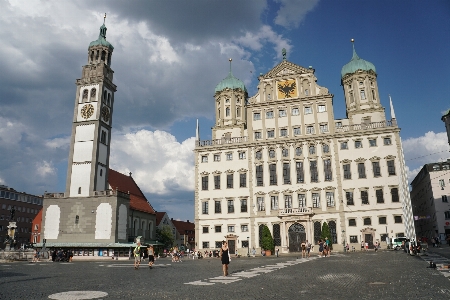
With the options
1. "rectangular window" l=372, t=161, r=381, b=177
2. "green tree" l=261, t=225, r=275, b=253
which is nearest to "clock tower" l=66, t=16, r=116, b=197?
"green tree" l=261, t=225, r=275, b=253

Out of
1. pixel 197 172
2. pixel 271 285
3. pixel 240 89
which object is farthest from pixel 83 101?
pixel 271 285

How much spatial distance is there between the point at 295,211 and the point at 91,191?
30.3 m

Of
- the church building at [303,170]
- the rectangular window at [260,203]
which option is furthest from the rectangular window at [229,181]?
the rectangular window at [260,203]

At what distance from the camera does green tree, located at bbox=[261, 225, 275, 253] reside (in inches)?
2064

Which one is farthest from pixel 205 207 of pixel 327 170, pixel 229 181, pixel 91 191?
pixel 327 170

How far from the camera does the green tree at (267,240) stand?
52.4 m

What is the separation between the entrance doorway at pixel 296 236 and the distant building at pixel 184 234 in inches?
2522

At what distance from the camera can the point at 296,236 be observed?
54.5m

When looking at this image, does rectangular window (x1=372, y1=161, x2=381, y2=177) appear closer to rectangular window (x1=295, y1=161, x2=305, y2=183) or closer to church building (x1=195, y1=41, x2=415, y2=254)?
church building (x1=195, y1=41, x2=415, y2=254)

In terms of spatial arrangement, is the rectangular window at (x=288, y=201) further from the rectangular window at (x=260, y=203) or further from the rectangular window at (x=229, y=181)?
the rectangular window at (x=229, y=181)

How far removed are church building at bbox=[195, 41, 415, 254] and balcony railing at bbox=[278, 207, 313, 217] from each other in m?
0.14

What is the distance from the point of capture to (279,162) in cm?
5734

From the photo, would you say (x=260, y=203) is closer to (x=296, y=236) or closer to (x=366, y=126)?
(x=296, y=236)

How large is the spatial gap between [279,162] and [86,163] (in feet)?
96.7
